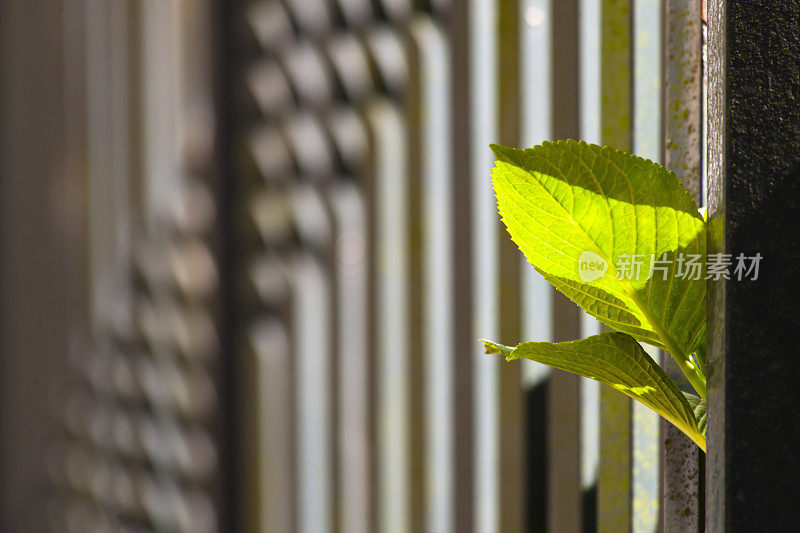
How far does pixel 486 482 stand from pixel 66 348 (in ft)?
2.82

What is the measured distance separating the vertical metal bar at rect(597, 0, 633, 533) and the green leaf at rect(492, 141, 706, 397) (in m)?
0.19

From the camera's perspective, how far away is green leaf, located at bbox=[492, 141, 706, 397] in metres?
0.20

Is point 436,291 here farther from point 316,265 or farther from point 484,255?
point 316,265

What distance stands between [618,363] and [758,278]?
0.16ft

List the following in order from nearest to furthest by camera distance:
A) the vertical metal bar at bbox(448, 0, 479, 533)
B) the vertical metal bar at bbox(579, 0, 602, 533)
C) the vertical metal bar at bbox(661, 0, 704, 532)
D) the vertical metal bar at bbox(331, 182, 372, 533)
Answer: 1. the vertical metal bar at bbox(661, 0, 704, 532)
2. the vertical metal bar at bbox(579, 0, 602, 533)
3. the vertical metal bar at bbox(448, 0, 479, 533)
4. the vertical metal bar at bbox(331, 182, 372, 533)

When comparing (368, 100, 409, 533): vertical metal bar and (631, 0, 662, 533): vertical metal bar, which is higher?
(631, 0, 662, 533): vertical metal bar

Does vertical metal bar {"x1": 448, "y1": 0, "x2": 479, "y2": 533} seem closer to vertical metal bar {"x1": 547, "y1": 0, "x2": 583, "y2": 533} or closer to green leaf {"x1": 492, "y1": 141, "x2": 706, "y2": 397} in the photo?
vertical metal bar {"x1": 547, "y1": 0, "x2": 583, "y2": 533}

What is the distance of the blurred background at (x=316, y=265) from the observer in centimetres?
44

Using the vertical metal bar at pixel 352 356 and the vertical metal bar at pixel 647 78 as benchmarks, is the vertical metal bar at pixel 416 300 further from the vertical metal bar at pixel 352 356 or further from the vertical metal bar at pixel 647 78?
the vertical metal bar at pixel 647 78

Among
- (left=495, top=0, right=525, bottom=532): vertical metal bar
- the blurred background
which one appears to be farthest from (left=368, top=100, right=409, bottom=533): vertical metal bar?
(left=495, top=0, right=525, bottom=532): vertical metal bar

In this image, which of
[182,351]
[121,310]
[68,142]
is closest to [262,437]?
[182,351]

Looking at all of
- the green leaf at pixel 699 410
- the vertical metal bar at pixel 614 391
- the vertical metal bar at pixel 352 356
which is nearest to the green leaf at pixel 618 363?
the green leaf at pixel 699 410

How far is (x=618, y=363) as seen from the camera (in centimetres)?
22

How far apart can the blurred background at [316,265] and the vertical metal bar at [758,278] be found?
0.32ft
